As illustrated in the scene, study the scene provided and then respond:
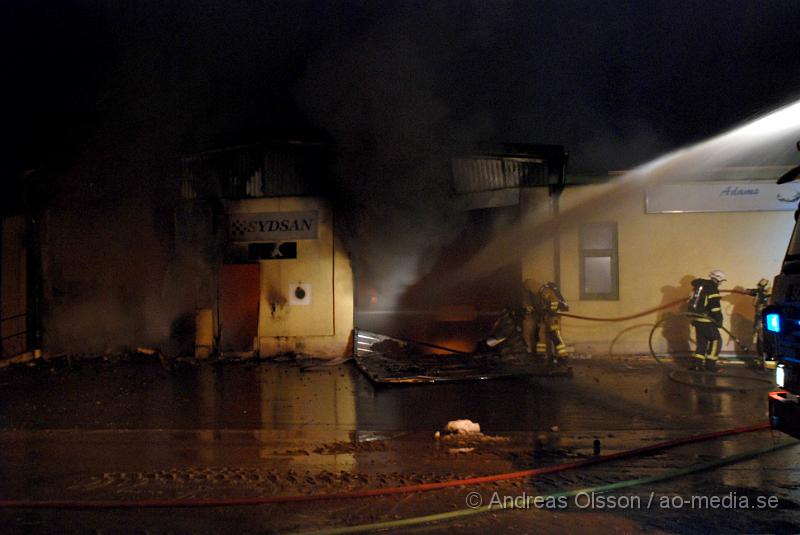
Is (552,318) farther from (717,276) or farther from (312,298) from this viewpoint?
(312,298)

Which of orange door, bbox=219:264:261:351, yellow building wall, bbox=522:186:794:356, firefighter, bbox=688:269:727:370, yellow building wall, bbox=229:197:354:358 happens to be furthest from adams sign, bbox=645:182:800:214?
orange door, bbox=219:264:261:351

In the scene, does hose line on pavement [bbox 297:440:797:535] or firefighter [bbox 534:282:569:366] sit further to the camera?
firefighter [bbox 534:282:569:366]

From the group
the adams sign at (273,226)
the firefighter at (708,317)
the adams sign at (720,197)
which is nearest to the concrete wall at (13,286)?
the adams sign at (273,226)

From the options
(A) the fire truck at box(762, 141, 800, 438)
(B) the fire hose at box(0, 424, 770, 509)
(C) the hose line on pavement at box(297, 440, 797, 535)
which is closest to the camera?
(C) the hose line on pavement at box(297, 440, 797, 535)

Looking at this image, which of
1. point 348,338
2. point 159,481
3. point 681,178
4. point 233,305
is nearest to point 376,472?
point 159,481

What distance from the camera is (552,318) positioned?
9367mm

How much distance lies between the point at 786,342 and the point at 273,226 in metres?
8.31

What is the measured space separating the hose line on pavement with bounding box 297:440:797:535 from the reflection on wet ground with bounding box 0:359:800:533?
8 centimetres

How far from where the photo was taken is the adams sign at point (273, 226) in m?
10.5

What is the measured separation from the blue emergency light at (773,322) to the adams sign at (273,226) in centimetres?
759

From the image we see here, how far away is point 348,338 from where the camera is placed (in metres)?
10.4

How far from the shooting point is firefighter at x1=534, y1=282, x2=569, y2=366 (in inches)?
367

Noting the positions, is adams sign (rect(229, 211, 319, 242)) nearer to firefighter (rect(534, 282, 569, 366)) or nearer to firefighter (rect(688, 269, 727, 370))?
firefighter (rect(534, 282, 569, 366))

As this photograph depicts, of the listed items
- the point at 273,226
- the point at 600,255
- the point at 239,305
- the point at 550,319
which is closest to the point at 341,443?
the point at 550,319
